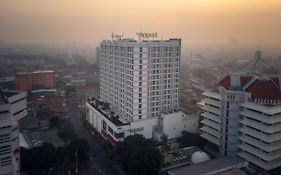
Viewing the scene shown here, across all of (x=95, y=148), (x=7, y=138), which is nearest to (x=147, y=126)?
(x=95, y=148)

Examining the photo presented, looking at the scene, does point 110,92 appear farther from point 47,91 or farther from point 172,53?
point 47,91

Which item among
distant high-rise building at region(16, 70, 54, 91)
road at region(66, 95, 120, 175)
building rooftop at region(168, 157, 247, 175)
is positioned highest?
A: distant high-rise building at region(16, 70, 54, 91)

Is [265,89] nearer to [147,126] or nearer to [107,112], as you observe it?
[147,126]

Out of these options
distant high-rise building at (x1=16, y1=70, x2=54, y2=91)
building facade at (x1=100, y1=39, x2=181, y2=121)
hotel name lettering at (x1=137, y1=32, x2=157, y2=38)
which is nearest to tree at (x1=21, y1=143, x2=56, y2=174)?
building facade at (x1=100, y1=39, x2=181, y2=121)

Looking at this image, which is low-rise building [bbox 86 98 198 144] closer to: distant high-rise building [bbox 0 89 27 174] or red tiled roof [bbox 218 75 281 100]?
red tiled roof [bbox 218 75 281 100]

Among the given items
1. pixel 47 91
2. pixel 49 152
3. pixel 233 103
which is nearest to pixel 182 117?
pixel 233 103

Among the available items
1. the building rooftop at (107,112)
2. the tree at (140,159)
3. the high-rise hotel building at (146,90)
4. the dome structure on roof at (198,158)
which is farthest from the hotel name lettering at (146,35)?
the dome structure on roof at (198,158)
